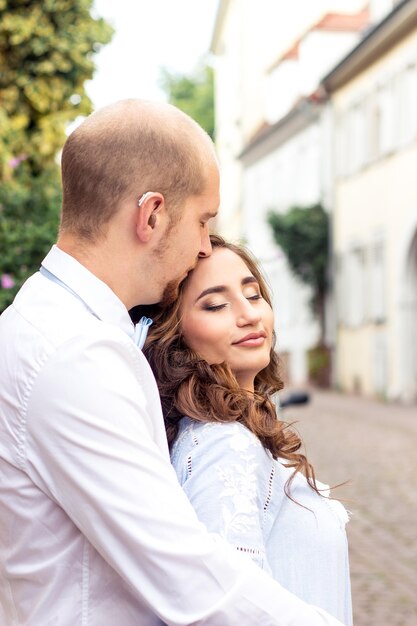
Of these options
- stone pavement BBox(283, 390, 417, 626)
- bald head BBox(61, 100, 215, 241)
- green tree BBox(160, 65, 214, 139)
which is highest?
A: bald head BBox(61, 100, 215, 241)

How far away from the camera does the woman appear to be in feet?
6.66

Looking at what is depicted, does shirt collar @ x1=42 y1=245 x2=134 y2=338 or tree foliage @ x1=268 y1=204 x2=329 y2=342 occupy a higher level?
shirt collar @ x1=42 y1=245 x2=134 y2=338

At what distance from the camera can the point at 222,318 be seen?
2.39m

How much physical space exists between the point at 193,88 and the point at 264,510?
56.7 m

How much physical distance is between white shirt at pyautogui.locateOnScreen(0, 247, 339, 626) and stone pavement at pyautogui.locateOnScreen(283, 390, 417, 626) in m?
0.77

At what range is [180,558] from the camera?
5.34ft

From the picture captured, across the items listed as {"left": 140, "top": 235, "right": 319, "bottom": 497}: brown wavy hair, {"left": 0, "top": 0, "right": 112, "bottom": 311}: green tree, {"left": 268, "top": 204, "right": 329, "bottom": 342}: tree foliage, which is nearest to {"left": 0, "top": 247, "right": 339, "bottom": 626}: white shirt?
{"left": 140, "top": 235, "right": 319, "bottom": 497}: brown wavy hair

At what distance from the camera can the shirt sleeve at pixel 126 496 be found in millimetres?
1627

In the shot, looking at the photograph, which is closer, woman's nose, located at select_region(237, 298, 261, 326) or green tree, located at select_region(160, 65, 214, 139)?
woman's nose, located at select_region(237, 298, 261, 326)

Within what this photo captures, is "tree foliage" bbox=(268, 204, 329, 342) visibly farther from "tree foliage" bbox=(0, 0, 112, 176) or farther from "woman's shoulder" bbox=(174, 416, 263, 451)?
"woman's shoulder" bbox=(174, 416, 263, 451)

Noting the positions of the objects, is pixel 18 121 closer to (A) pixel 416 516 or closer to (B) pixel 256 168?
(A) pixel 416 516

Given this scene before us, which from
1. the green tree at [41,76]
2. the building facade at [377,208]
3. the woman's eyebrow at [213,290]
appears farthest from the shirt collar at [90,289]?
the building facade at [377,208]

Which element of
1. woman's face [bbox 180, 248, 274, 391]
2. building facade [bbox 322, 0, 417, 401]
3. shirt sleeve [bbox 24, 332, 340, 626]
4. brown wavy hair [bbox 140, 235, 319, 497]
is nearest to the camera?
shirt sleeve [bbox 24, 332, 340, 626]

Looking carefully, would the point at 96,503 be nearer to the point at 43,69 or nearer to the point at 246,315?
the point at 246,315
